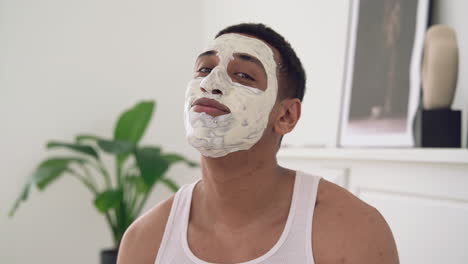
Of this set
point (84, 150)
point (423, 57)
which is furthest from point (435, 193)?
point (84, 150)

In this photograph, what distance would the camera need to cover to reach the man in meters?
0.81

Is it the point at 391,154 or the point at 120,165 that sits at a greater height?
the point at 391,154

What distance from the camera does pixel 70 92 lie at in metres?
2.35

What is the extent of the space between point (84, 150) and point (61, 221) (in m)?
0.50

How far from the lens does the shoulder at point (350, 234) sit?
783mm

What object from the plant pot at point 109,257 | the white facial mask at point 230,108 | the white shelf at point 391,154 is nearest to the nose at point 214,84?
the white facial mask at point 230,108

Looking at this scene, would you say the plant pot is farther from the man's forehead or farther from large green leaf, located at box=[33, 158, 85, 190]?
the man's forehead

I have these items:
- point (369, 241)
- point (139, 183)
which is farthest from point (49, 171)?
point (369, 241)

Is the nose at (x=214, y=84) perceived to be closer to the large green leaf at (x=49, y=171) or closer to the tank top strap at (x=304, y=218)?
the tank top strap at (x=304, y=218)

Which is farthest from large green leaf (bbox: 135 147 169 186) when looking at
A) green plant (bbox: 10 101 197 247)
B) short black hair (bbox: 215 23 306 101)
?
short black hair (bbox: 215 23 306 101)

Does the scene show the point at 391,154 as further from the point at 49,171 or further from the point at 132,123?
the point at 49,171

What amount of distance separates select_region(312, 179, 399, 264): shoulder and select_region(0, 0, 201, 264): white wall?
178cm

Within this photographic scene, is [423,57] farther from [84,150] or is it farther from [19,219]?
[19,219]

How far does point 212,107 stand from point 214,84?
43 millimetres
